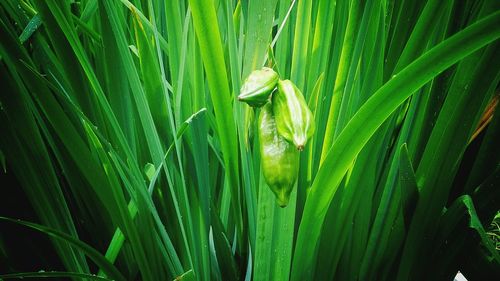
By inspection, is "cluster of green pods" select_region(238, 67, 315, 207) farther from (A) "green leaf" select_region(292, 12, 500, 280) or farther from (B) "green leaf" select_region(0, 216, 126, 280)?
(B) "green leaf" select_region(0, 216, 126, 280)

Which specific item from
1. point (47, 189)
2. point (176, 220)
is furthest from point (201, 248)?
point (47, 189)

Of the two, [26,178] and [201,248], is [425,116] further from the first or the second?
[26,178]

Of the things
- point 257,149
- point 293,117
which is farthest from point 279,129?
point 257,149

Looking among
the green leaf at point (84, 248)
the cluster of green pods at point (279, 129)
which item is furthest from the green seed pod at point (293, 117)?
the green leaf at point (84, 248)

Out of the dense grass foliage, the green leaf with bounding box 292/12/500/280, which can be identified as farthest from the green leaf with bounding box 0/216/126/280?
the green leaf with bounding box 292/12/500/280

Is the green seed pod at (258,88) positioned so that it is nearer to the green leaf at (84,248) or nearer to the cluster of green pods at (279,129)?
the cluster of green pods at (279,129)
